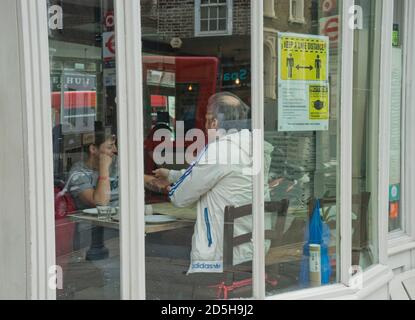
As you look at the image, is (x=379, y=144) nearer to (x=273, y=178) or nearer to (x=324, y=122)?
(x=324, y=122)

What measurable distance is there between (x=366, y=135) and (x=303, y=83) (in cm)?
88

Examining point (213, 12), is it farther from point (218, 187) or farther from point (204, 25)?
point (218, 187)

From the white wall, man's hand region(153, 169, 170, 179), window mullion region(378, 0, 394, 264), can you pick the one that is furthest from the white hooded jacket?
window mullion region(378, 0, 394, 264)

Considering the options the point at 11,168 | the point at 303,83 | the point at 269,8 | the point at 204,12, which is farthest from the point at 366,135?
the point at 11,168

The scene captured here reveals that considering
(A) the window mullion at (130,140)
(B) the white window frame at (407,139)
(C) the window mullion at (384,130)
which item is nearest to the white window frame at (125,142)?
(A) the window mullion at (130,140)

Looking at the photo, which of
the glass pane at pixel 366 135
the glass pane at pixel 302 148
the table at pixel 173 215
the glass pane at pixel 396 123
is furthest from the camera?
the glass pane at pixel 396 123

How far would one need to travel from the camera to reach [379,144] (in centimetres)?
404

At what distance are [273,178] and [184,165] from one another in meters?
0.59

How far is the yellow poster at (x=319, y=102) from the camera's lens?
11.4 feet

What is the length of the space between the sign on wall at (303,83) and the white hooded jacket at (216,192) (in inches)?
14.8

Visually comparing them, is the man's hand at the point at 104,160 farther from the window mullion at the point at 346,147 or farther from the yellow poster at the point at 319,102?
the window mullion at the point at 346,147

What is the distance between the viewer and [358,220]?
393cm

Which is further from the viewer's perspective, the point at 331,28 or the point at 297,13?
the point at 331,28

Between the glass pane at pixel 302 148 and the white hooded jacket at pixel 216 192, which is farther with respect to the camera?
the glass pane at pixel 302 148
